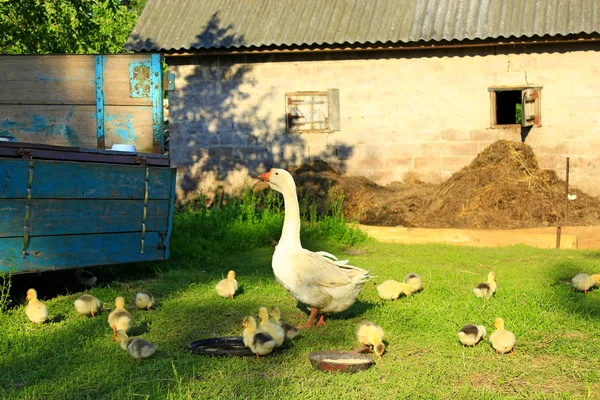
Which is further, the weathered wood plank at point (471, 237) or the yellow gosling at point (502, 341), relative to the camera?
the weathered wood plank at point (471, 237)

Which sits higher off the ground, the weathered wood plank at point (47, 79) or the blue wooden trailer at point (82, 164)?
the weathered wood plank at point (47, 79)

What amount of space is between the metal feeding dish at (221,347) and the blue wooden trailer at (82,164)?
2.12 metres

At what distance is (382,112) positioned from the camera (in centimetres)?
1605

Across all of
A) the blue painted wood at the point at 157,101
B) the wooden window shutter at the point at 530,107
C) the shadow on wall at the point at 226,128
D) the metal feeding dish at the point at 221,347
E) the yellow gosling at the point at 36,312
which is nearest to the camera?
the metal feeding dish at the point at 221,347

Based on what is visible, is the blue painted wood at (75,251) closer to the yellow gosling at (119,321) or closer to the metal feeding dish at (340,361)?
the yellow gosling at (119,321)

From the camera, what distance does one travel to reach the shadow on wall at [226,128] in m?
16.3

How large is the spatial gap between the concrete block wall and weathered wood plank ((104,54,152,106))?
24.2 feet

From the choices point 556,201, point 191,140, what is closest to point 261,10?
point 191,140

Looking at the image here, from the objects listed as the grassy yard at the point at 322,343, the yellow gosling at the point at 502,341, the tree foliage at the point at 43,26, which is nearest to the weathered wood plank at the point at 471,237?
the grassy yard at the point at 322,343

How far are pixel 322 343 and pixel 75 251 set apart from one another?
2882mm

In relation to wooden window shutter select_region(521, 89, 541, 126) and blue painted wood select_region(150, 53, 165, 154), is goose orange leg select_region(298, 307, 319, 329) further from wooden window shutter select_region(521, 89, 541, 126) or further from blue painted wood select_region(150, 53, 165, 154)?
wooden window shutter select_region(521, 89, 541, 126)

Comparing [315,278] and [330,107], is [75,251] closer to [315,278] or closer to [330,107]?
[315,278]

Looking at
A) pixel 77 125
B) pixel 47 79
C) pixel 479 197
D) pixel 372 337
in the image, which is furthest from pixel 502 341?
pixel 479 197

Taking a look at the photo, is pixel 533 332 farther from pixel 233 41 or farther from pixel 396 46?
pixel 233 41
